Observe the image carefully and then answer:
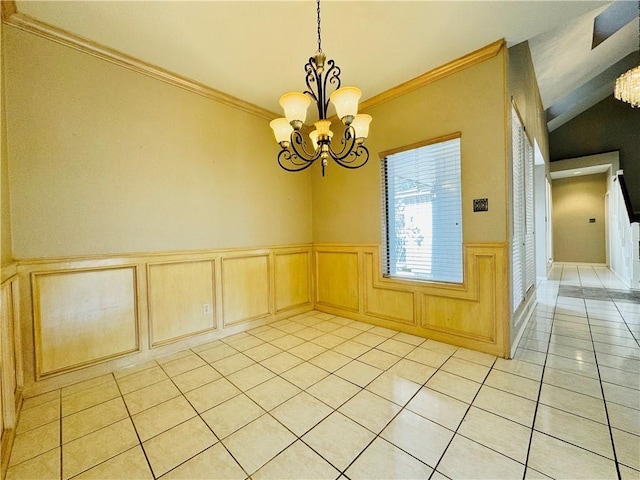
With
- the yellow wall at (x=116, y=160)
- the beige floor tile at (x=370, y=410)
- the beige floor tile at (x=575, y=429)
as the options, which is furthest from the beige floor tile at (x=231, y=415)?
the beige floor tile at (x=575, y=429)

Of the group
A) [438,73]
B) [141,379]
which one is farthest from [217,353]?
[438,73]

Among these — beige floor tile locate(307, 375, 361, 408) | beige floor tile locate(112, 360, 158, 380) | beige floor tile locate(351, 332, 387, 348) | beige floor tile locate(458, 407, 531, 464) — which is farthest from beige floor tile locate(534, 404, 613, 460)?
beige floor tile locate(112, 360, 158, 380)

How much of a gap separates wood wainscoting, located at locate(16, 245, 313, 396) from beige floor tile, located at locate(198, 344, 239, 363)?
223 mm

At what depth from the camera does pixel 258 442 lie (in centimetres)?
147

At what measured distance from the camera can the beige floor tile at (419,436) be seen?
136 cm

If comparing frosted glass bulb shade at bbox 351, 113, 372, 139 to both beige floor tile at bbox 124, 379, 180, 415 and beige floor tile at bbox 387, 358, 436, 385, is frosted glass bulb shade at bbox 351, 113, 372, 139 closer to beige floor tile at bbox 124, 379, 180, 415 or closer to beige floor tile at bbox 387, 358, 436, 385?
beige floor tile at bbox 387, 358, 436, 385

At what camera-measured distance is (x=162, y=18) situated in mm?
1975

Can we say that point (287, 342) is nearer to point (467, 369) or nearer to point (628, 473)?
point (467, 369)

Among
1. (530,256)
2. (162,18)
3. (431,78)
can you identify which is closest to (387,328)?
(530,256)

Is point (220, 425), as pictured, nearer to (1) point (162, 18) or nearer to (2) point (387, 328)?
(2) point (387, 328)

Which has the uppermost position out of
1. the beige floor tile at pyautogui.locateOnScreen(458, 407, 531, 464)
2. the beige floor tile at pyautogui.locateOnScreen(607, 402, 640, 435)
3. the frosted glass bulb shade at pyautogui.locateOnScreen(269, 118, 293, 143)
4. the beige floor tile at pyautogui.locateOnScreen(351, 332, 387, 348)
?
the frosted glass bulb shade at pyautogui.locateOnScreen(269, 118, 293, 143)

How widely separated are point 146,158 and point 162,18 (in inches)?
45.1

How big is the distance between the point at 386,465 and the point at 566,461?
2.94 feet

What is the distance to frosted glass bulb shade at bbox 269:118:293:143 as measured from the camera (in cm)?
187
